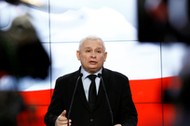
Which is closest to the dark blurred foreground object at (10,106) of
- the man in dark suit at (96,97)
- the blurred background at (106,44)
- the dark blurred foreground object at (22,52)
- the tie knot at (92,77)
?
the blurred background at (106,44)

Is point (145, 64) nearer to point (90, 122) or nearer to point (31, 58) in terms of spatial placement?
point (31, 58)

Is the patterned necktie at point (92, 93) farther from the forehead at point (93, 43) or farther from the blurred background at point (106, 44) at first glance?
the blurred background at point (106, 44)

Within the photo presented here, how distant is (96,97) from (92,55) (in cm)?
27

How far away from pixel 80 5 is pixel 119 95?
1851 millimetres

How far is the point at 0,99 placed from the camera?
4.54 metres

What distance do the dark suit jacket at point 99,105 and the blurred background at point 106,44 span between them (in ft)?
5.18

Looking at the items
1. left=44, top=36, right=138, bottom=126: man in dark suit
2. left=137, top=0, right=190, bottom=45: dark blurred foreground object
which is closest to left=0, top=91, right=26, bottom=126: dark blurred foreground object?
left=137, top=0, right=190, bottom=45: dark blurred foreground object

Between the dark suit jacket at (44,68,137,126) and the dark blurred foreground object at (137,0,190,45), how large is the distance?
1.60 m

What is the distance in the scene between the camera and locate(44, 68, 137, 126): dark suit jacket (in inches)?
110

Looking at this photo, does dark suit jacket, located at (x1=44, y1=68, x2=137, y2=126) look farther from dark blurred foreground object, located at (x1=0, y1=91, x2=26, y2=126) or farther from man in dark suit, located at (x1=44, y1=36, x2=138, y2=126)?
dark blurred foreground object, located at (x1=0, y1=91, x2=26, y2=126)

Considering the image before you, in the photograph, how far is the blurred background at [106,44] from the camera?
4.38 metres

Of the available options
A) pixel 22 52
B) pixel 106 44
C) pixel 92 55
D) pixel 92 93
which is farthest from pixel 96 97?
pixel 22 52

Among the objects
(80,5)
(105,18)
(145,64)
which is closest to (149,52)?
(145,64)

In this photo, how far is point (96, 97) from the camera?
9.27ft
